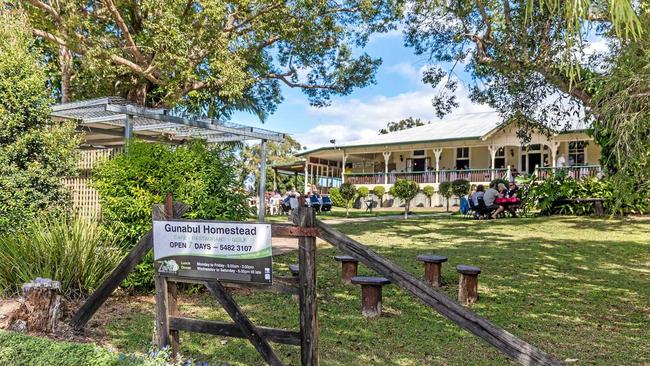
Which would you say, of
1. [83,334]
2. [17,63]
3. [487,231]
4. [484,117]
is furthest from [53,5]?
[484,117]

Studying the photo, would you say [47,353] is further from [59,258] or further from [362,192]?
[362,192]

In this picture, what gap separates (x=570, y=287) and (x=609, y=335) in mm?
2560

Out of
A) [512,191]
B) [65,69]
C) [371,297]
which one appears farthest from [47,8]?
[512,191]

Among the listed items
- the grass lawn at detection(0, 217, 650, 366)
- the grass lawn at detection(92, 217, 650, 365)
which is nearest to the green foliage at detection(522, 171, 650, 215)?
the grass lawn at detection(92, 217, 650, 365)

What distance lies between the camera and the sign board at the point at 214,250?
148 inches

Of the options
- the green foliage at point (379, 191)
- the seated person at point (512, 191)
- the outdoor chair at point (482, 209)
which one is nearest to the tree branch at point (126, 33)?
the outdoor chair at point (482, 209)

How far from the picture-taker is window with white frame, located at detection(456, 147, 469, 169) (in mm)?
34844

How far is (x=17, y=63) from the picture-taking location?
7.86 metres

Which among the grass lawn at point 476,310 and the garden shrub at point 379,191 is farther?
the garden shrub at point 379,191

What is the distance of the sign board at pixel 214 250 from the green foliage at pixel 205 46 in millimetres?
10754

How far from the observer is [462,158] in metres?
34.9

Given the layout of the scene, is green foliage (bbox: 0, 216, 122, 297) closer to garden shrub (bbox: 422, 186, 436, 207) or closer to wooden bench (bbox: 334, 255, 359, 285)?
wooden bench (bbox: 334, 255, 359, 285)

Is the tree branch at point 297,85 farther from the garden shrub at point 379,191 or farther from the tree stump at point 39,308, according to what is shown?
the tree stump at point 39,308

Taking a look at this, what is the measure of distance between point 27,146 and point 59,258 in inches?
98.0
